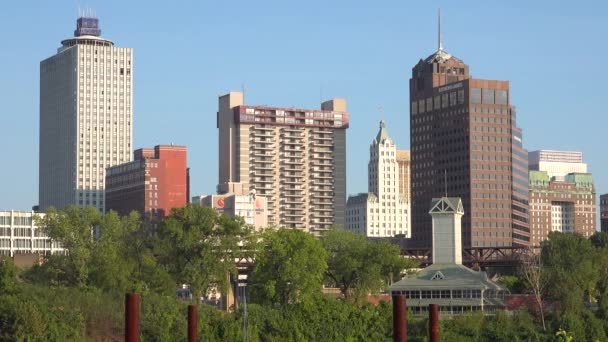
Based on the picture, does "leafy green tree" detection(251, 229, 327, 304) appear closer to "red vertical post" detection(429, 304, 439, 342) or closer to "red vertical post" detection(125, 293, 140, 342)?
"red vertical post" detection(429, 304, 439, 342)

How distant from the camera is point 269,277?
18288cm

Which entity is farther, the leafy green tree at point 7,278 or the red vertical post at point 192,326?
the leafy green tree at point 7,278

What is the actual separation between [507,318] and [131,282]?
48361 mm

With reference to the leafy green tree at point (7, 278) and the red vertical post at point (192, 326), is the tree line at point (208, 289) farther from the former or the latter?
the red vertical post at point (192, 326)

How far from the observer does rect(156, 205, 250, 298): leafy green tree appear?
187625 millimetres

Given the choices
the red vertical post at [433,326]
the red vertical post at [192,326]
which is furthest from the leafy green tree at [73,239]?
the red vertical post at [433,326]

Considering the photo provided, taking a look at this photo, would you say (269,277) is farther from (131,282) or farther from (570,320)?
(570,320)

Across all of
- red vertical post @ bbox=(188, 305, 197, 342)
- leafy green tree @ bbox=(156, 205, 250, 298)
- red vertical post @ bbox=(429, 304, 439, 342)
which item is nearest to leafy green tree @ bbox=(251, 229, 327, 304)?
leafy green tree @ bbox=(156, 205, 250, 298)

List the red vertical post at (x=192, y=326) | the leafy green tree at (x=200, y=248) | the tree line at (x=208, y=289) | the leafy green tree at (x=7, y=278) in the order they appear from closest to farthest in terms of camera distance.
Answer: the red vertical post at (x=192, y=326) → the tree line at (x=208, y=289) → the leafy green tree at (x=7, y=278) → the leafy green tree at (x=200, y=248)

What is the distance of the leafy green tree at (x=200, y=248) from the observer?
18762 centimetres

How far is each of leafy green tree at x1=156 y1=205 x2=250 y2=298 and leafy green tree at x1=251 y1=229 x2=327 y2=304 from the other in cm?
433

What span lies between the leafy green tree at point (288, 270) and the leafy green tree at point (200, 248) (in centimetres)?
433

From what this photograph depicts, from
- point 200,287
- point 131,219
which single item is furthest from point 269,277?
point 131,219

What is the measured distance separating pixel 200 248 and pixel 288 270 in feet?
49.7
